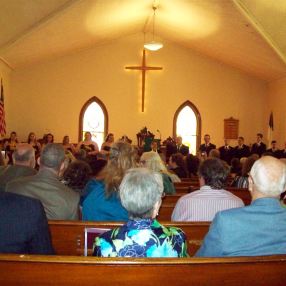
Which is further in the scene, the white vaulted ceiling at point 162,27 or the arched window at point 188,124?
the arched window at point 188,124

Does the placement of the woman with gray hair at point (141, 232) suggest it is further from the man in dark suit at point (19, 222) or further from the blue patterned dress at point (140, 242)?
the man in dark suit at point (19, 222)

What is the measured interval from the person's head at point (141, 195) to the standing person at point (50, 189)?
1.14 meters

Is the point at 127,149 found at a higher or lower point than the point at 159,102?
lower

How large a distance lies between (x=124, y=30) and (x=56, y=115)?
10.8ft

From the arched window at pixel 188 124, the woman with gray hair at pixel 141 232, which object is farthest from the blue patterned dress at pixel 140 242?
the arched window at pixel 188 124

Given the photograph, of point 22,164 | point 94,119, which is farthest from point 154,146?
point 22,164

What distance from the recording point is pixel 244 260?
186 cm

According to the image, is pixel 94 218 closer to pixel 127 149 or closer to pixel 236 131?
pixel 127 149

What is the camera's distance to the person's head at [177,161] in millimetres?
7434

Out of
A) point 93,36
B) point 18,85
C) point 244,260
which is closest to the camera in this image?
point 244,260

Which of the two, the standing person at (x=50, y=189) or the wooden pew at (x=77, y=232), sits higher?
the standing person at (x=50, y=189)

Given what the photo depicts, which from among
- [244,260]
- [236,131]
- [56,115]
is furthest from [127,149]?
[236,131]

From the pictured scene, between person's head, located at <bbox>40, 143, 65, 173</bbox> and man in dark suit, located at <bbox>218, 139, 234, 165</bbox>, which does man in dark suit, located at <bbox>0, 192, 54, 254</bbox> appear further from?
man in dark suit, located at <bbox>218, 139, 234, 165</bbox>

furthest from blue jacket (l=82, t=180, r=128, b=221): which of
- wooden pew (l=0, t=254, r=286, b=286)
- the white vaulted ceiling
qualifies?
the white vaulted ceiling
